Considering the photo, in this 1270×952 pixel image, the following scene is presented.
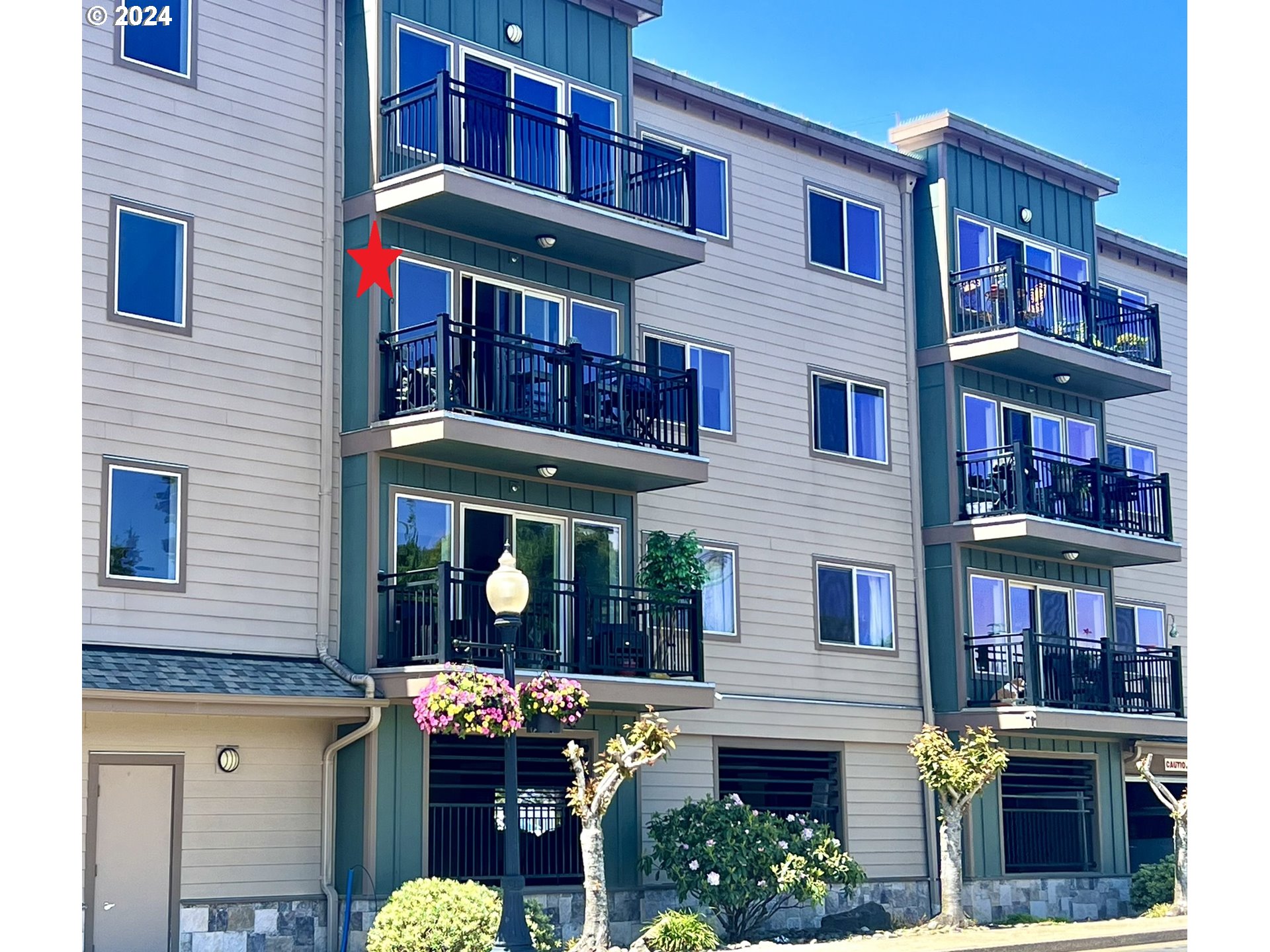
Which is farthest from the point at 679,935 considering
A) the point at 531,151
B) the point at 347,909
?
the point at 531,151

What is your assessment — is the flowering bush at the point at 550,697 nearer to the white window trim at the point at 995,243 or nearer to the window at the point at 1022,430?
the window at the point at 1022,430

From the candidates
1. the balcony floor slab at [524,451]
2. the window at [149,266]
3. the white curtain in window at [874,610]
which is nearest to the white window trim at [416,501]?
the balcony floor slab at [524,451]

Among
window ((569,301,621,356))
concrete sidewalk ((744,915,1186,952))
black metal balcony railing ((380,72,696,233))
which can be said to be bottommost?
concrete sidewalk ((744,915,1186,952))

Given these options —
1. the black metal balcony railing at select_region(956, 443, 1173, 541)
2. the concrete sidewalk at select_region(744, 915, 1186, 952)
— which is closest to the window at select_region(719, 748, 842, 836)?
the concrete sidewalk at select_region(744, 915, 1186, 952)

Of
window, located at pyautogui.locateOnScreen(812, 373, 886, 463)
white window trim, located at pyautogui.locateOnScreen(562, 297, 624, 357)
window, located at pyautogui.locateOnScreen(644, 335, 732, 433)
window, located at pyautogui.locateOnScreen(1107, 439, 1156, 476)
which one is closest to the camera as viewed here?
white window trim, located at pyautogui.locateOnScreen(562, 297, 624, 357)

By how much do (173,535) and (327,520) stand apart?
2.06 metres

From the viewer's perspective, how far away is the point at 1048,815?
2947 centimetres

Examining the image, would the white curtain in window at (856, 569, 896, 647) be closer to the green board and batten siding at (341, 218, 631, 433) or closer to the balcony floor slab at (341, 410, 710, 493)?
the balcony floor slab at (341, 410, 710, 493)

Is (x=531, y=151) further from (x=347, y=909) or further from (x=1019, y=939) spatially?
(x=1019, y=939)

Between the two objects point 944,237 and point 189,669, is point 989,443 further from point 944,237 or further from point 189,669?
point 189,669

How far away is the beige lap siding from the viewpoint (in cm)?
1792

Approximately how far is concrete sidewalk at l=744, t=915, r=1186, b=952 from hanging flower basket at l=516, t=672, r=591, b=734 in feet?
15.2

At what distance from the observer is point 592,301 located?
23.3 meters

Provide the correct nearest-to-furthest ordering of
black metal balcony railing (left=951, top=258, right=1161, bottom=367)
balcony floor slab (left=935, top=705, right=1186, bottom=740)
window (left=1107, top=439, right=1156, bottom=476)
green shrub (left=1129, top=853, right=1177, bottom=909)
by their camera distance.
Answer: balcony floor slab (left=935, top=705, right=1186, bottom=740) → black metal balcony railing (left=951, top=258, right=1161, bottom=367) → green shrub (left=1129, top=853, right=1177, bottom=909) → window (left=1107, top=439, right=1156, bottom=476)
